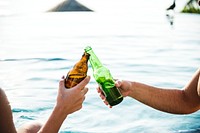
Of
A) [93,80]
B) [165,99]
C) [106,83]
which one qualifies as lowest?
[93,80]

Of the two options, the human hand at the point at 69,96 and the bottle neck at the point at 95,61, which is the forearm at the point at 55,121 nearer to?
the human hand at the point at 69,96

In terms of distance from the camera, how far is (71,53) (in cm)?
923

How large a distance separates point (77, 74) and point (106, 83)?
12.7 inches

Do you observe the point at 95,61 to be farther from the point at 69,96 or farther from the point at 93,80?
the point at 93,80

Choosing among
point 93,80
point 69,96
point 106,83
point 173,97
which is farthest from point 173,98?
point 93,80

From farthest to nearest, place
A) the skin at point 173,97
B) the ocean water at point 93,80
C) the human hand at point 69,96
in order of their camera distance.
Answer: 1. the ocean water at point 93,80
2. the skin at point 173,97
3. the human hand at point 69,96

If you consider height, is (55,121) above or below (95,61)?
below

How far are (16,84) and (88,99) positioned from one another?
1.33 meters

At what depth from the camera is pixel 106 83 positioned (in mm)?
2059

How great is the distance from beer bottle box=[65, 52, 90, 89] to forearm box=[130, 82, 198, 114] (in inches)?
20.0

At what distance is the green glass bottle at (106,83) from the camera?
1.99m

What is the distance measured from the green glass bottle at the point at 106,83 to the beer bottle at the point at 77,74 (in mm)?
75

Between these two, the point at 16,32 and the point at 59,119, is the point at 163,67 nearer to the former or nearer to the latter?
the point at 59,119

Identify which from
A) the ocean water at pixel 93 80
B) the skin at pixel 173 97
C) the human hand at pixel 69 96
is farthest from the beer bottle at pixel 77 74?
the ocean water at pixel 93 80
